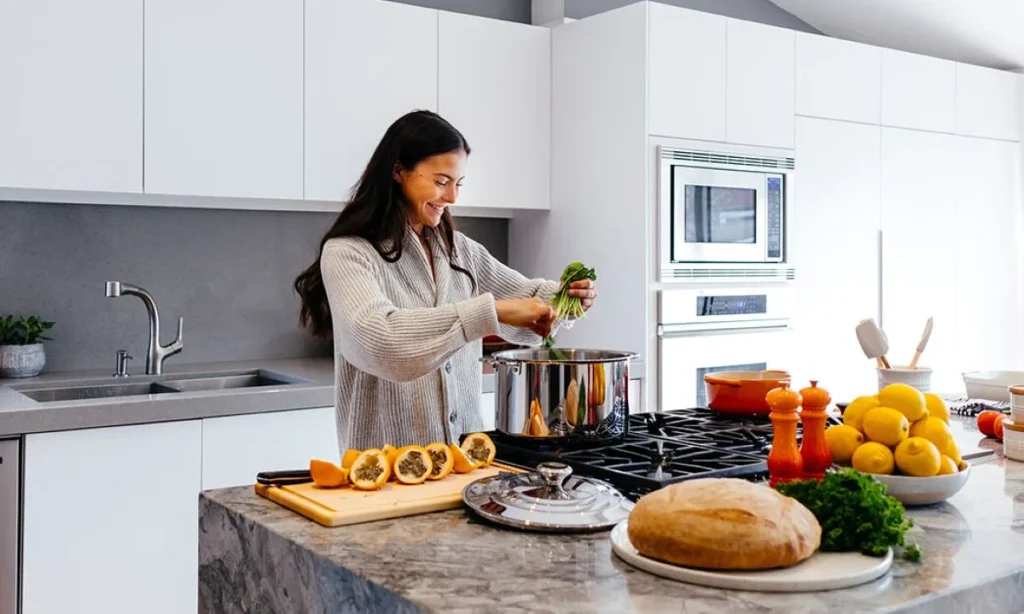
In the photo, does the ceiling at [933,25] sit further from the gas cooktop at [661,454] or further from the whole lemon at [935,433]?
the whole lemon at [935,433]

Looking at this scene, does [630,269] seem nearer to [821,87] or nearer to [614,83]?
[614,83]

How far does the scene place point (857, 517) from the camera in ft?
4.17

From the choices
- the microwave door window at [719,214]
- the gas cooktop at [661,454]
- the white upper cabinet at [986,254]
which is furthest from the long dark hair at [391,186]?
the white upper cabinet at [986,254]

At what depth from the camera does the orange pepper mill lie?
59.9 inches

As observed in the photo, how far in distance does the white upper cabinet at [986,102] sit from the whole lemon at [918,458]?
360 centimetres

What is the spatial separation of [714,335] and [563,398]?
215 centimetres

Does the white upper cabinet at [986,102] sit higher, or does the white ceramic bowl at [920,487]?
the white upper cabinet at [986,102]

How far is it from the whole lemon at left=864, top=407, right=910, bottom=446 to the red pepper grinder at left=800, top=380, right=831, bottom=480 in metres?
0.09

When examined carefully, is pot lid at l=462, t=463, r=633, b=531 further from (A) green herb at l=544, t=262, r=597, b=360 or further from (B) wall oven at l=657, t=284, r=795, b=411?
(B) wall oven at l=657, t=284, r=795, b=411

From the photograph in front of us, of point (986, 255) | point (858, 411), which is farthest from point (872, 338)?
point (986, 255)

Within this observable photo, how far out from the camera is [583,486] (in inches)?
60.7

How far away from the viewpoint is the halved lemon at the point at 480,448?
1.79m

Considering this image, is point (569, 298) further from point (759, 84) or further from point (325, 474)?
point (759, 84)

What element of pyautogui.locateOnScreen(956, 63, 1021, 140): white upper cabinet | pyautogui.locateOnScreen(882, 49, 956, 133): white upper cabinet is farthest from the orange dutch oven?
pyautogui.locateOnScreen(956, 63, 1021, 140): white upper cabinet
